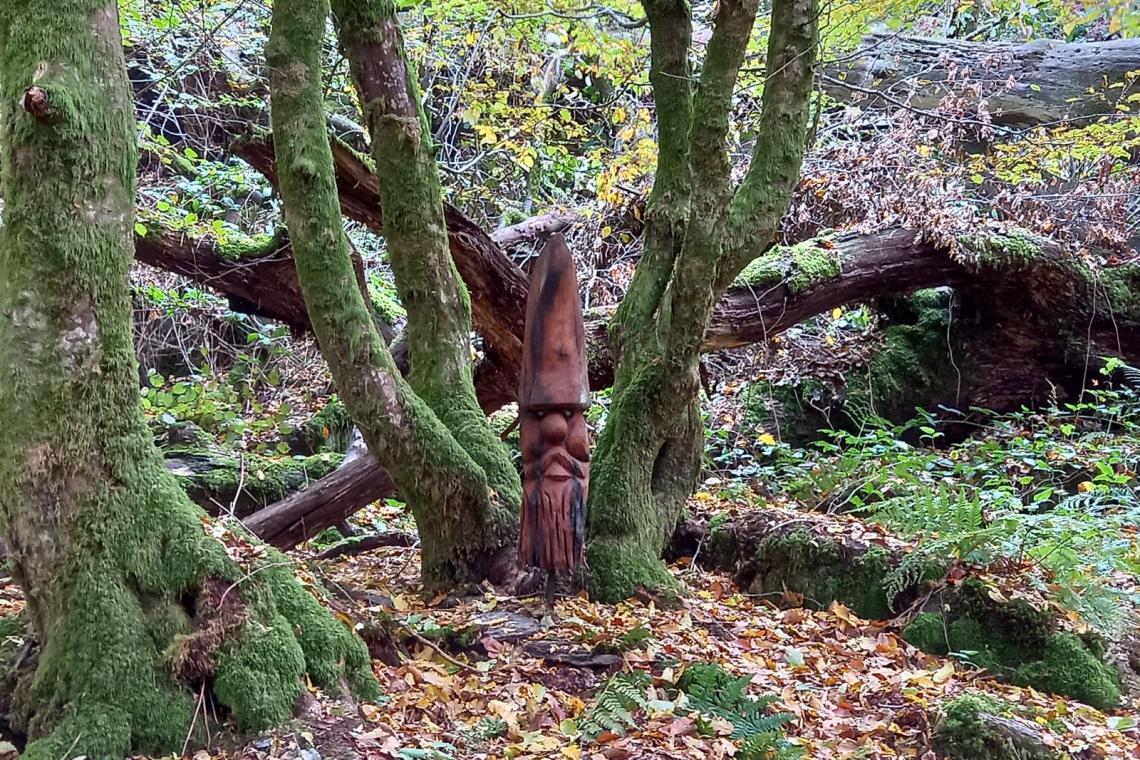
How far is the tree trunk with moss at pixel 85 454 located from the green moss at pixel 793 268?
233 inches

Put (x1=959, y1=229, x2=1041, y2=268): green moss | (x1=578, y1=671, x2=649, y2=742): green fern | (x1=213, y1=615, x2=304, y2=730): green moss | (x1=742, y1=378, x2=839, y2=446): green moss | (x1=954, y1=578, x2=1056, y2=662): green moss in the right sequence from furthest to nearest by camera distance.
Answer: (x1=742, y1=378, x2=839, y2=446): green moss < (x1=959, y1=229, x2=1041, y2=268): green moss < (x1=954, y1=578, x2=1056, y2=662): green moss < (x1=578, y1=671, x2=649, y2=742): green fern < (x1=213, y1=615, x2=304, y2=730): green moss

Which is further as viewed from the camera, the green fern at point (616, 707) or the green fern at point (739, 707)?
the green fern at point (616, 707)

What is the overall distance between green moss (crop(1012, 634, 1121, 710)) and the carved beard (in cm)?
239

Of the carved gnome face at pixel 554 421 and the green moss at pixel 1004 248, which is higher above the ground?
the green moss at pixel 1004 248

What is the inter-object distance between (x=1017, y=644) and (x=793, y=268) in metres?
4.44

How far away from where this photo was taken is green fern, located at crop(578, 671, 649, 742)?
3.71 metres

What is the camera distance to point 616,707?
12.5 ft

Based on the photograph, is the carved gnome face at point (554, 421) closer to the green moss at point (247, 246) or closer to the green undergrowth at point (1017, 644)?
the green undergrowth at point (1017, 644)

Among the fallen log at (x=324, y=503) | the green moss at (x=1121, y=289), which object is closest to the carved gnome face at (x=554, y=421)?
the fallen log at (x=324, y=503)

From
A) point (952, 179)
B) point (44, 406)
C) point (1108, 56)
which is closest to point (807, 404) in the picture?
point (952, 179)

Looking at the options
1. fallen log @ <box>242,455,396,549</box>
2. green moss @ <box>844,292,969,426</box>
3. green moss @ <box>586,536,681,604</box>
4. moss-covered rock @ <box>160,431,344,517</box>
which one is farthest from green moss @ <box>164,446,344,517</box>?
green moss @ <box>844,292,969,426</box>

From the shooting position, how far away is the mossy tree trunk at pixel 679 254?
4.88 metres

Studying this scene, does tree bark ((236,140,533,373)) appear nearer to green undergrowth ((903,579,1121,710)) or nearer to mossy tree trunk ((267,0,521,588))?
mossy tree trunk ((267,0,521,588))

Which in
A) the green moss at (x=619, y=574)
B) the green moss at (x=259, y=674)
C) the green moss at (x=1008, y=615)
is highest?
the green moss at (x=259, y=674)
